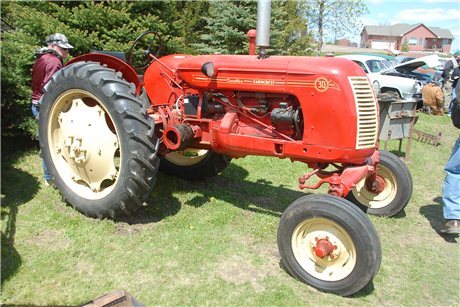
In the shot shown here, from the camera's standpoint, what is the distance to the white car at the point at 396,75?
1236 cm

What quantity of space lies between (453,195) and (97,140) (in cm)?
350

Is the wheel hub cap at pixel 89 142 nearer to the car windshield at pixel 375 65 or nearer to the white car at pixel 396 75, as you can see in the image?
the white car at pixel 396 75

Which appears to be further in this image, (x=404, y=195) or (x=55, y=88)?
(x=404, y=195)

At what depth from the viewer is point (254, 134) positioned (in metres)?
3.69

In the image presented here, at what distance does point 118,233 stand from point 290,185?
2345 millimetres

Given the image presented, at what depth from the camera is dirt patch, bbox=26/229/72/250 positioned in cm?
340

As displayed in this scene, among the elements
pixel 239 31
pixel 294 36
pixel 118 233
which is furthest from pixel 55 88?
pixel 294 36

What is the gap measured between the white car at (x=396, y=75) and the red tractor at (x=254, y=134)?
880cm

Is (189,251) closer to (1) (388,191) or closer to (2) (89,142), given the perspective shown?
(2) (89,142)

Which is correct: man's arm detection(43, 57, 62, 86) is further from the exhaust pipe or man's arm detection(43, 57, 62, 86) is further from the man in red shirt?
the exhaust pipe

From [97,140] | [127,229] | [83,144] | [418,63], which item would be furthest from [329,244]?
[418,63]

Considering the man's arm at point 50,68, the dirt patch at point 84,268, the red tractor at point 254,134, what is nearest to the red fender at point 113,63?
the red tractor at point 254,134

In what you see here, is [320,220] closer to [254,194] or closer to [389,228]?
[389,228]

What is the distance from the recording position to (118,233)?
12.0ft
